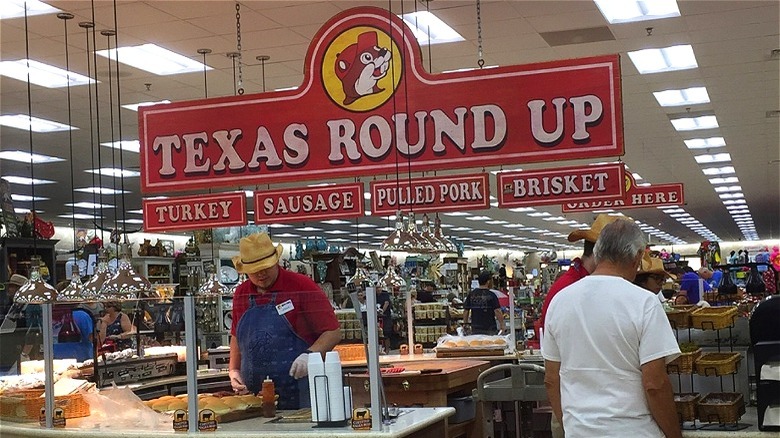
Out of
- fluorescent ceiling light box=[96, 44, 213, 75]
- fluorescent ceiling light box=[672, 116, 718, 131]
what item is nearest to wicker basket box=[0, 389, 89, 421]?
fluorescent ceiling light box=[96, 44, 213, 75]

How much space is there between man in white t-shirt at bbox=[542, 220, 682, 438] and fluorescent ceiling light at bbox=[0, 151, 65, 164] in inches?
470

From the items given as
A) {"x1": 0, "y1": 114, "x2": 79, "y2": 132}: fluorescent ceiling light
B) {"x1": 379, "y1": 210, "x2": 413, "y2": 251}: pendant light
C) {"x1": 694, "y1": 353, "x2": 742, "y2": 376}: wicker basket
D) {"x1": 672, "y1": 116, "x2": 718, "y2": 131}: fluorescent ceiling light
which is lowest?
{"x1": 694, "y1": 353, "x2": 742, "y2": 376}: wicker basket

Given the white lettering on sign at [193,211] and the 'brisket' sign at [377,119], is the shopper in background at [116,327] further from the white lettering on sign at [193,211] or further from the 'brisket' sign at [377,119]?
the white lettering on sign at [193,211]

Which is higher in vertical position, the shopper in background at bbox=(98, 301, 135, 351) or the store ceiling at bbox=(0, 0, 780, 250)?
the store ceiling at bbox=(0, 0, 780, 250)

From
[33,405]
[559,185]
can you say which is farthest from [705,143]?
[33,405]

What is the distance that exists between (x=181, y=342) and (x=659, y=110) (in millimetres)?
8943

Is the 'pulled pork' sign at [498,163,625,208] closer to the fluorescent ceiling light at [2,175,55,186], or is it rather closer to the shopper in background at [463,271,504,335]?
the shopper in background at [463,271,504,335]

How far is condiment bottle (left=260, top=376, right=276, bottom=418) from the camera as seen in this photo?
16.2ft

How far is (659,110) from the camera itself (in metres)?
13.4

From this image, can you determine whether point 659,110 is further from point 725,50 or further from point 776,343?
point 776,343

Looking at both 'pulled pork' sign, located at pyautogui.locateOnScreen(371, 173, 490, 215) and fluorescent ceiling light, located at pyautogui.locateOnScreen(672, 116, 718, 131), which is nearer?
'pulled pork' sign, located at pyautogui.locateOnScreen(371, 173, 490, 215)

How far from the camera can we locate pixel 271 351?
5129 mm

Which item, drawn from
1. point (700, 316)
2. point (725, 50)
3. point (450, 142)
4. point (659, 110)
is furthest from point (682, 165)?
point (700, 316)

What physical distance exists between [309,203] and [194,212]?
3.82 ft
